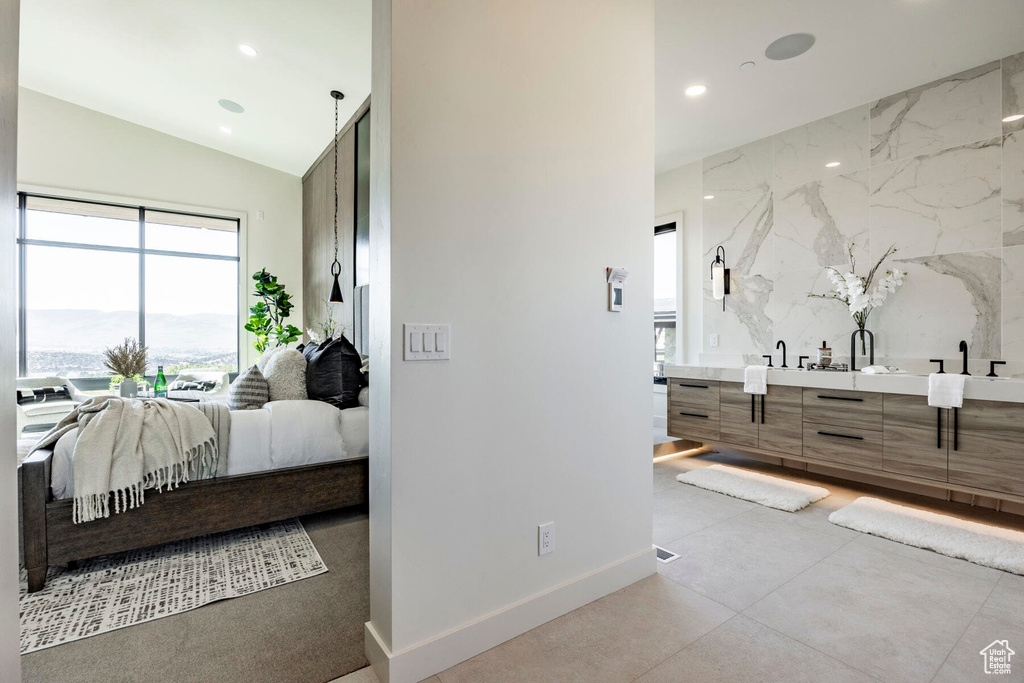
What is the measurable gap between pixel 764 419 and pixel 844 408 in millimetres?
553

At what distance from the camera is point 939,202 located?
3.23 meters

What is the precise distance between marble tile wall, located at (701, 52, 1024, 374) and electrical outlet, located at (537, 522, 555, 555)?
9.96 feet

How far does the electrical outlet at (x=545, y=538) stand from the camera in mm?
1848

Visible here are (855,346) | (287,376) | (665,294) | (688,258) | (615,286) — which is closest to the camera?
(615,286)

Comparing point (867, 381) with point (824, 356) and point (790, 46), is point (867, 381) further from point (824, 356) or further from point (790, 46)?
point (790, 46)

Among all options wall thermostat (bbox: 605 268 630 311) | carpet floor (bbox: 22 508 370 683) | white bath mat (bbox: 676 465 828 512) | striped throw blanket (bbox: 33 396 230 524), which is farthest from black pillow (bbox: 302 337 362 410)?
white bath mat (bbox: 676 465 828 512)

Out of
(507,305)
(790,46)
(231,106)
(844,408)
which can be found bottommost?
(844,408)

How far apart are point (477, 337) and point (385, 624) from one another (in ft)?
3.17

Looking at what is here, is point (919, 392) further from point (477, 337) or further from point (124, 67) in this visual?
point (124, 67)

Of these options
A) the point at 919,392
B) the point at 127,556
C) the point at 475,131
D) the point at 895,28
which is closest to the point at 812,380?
the point at 919,392

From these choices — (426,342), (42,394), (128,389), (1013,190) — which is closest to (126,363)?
(128,389)

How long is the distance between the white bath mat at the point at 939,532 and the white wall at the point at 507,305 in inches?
57.8

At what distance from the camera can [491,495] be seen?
172 cm

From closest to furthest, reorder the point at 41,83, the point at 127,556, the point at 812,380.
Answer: the point at 127,556, the point at 812,380, the point at 41,83
